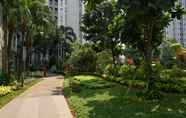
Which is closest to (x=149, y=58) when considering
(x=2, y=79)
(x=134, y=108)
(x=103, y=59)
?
(x=134, y=108)

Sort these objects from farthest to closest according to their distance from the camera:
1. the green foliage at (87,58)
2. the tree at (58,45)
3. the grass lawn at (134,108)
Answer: the tree at (58,45)
the green foliage at (87,58)
the grass lawn at (134,108)

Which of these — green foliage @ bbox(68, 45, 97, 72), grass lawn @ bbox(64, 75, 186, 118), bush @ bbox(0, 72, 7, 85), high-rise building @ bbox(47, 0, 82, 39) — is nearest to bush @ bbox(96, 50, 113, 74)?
green foliage @ bbox(68, 45, 97, 72)

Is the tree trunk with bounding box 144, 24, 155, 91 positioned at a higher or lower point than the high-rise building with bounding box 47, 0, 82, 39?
lower

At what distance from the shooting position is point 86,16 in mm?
52688

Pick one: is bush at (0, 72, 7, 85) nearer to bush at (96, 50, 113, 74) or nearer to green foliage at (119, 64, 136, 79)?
green foliage at (119, 64, 136, 79)

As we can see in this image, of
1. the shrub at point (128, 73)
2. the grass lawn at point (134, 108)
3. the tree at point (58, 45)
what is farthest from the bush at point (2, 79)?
the tree at point (58, 45)

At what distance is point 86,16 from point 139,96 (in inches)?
1224

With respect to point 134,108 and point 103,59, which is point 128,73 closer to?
point 134,108

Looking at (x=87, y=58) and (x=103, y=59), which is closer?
(x=87, y=58)

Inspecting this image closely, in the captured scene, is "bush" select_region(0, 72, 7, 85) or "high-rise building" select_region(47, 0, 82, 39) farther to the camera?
"high-rise building" select_region(47, 0, 82, 39)

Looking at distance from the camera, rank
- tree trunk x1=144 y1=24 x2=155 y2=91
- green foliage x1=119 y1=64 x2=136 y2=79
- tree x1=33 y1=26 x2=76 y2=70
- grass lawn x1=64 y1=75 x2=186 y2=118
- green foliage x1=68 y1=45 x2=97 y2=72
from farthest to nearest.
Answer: tree x1=33 y1=26 x2=76 y2=70 → green foliage x1=68 y1=45 x2=97 y2=72 → green foliage x1=119 y1=64 x2=136 y2=79 → tree trunk x1=144 y1=24 x2=155 y2=91 → grass lawn x1=64 y1=75 x2=186 y2=118

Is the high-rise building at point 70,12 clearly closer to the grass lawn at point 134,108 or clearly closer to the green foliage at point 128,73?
the green foliage at point 128,73

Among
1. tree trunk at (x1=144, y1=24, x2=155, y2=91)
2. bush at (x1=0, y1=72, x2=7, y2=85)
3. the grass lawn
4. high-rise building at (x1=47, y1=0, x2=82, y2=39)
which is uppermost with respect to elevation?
high-rise building at (x1=47, y1=0, x2=82, y2=39)


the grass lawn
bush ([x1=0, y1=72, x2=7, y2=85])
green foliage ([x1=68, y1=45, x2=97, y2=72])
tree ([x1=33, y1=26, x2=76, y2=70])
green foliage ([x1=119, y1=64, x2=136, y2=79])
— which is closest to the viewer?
the grass lawn
